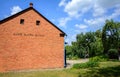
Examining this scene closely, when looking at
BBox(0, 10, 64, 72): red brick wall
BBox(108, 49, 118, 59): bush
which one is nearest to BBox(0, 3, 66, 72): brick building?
BBox(0, 10, 64, 72): red brick wall

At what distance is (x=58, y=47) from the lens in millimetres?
25250

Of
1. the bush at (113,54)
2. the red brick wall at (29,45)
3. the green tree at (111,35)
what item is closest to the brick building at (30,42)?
the red brick wall at (29,45)

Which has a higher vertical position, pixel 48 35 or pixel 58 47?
pixel 48 35

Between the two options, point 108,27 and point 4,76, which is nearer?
point 4,76

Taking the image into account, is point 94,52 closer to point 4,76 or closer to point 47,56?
point 47,56

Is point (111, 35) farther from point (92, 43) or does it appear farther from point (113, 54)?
point (92, 43)

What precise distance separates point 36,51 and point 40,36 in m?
2.40

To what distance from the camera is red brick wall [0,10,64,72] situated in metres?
22.0

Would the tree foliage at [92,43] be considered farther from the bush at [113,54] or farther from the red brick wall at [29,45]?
the red brick wall at [29,45]

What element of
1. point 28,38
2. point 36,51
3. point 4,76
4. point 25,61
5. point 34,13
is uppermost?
point 34,13

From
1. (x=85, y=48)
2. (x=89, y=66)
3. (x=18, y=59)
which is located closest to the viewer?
(x=18, y=59)

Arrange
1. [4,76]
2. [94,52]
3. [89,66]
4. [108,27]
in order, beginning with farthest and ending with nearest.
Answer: [94,52], [108,27], [89,66], [4,76]

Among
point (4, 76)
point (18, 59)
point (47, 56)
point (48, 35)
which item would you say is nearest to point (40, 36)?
point (48, 35)

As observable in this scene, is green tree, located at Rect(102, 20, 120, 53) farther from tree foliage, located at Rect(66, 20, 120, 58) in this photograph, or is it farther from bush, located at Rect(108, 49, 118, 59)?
bush, located at Rect(108, 49, 118, 59)
